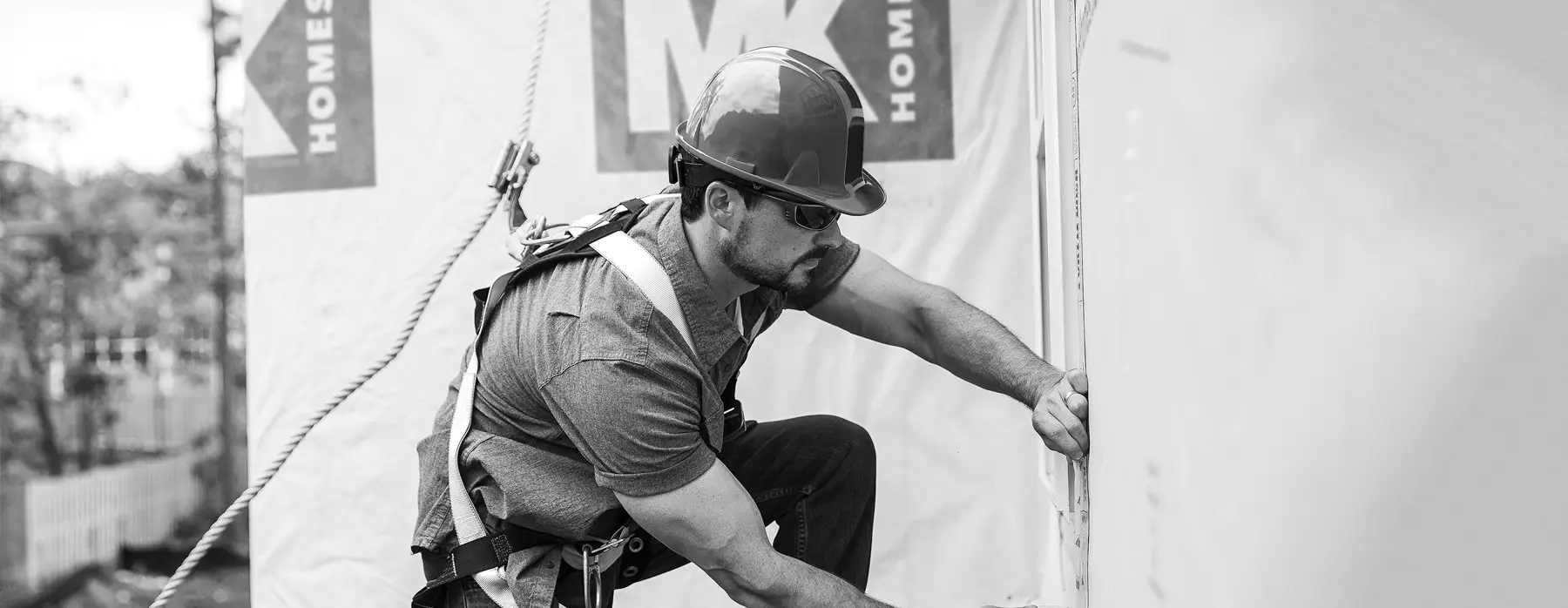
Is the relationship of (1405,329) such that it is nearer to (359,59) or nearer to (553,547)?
(553,547)

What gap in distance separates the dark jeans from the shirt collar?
358 millimetres

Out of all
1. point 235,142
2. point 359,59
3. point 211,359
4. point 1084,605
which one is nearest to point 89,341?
point 211,359

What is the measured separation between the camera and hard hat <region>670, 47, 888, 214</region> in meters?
1.31

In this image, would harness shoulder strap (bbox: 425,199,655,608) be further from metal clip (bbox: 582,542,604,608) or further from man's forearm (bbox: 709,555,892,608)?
man's forearm (bbox: 709,555,892,608)

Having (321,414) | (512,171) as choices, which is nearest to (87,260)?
(321,414)

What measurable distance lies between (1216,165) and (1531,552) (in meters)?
0.22

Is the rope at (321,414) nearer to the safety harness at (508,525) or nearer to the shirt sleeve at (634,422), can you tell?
the safety harness at (508,525)

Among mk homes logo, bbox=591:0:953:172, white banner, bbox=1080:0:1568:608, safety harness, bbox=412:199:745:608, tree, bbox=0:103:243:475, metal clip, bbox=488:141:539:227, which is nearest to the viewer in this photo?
white banner, bbox=1080:0:1568:608

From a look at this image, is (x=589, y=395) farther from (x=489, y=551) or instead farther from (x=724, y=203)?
(x=489, y=551)

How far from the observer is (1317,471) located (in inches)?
18.4

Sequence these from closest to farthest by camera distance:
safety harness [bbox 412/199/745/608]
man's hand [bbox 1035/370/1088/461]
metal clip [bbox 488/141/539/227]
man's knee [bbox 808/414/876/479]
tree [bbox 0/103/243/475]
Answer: man's hand [bbox 1035/370/1088/461] → safety harness [bbox 412/199/745/608] → metal clip [bbox 488/141/539/227] → man's knee [bbox 808/414/876/479] → tree [bbox 0/103/243/475]

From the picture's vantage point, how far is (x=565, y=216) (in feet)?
8.35

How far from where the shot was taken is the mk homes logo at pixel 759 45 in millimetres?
2488

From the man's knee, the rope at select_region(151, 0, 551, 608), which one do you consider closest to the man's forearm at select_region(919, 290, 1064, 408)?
the man's knee
